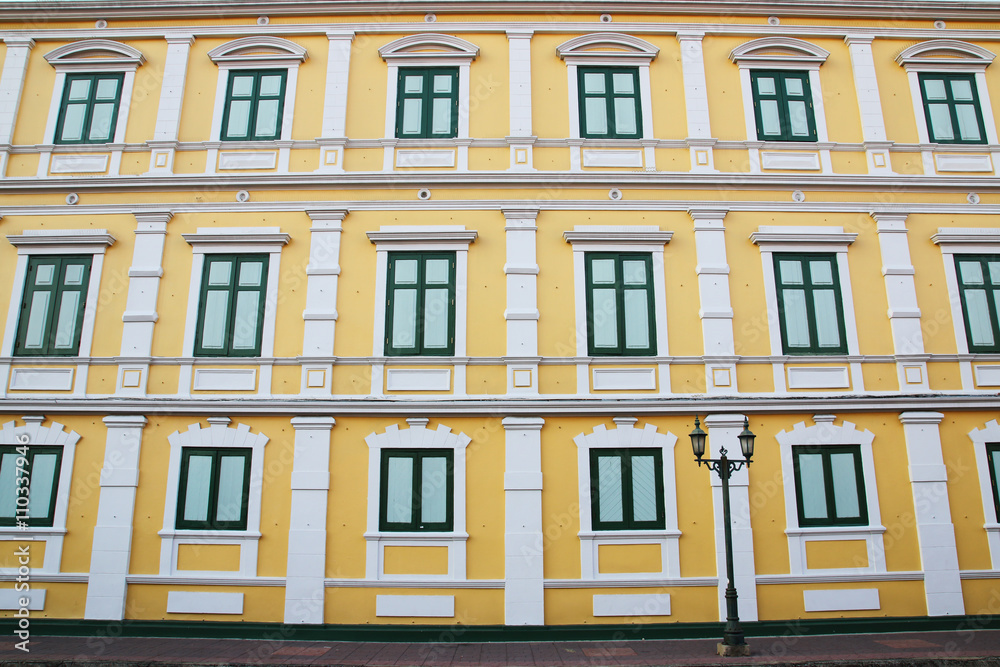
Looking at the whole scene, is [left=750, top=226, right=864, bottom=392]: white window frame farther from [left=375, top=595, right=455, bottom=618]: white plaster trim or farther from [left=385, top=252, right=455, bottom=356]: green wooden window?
[left=375, top=595, right=455, bottom=618]: white plaster trim

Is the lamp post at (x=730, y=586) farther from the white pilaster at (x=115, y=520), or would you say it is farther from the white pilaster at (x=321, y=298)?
the white pilaster at (x=115, y=520)

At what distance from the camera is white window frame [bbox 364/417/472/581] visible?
11.2 meters

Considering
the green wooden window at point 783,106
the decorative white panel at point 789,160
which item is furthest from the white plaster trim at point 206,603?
the green wooden window at point 783,106

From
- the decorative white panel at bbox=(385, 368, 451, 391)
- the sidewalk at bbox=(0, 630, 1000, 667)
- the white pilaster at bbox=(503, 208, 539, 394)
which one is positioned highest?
the white pilaster at bbox=(503, 208, 539, 394)

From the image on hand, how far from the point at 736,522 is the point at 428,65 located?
1139cm

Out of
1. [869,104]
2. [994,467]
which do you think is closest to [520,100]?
[869,104]

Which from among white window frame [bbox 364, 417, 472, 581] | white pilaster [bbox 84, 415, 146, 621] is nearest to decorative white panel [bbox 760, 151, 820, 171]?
white window frame [bbox 364, 417, 472, 581]

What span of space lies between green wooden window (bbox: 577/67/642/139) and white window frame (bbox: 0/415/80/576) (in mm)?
12139

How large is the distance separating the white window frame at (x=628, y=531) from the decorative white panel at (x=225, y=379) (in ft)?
21.2

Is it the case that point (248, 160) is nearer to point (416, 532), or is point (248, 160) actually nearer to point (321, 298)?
point (321, 298)

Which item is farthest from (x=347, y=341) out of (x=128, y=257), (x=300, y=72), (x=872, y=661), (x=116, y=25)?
(x=872, y=661)

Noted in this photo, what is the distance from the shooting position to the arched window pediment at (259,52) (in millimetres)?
13633

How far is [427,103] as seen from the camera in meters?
13.5

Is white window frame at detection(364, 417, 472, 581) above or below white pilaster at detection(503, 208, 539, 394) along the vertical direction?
below
